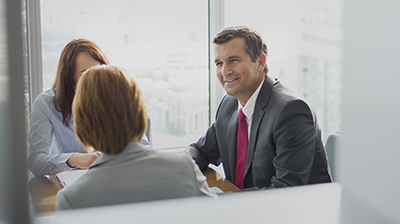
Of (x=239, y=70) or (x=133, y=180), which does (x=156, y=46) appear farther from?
(x=133, y=180)

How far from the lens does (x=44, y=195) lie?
4.86 feet

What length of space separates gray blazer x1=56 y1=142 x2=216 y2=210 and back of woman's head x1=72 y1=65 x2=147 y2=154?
1.5 inches

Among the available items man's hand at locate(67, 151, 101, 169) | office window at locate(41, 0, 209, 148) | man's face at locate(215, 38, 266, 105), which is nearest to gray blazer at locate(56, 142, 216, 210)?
man's hand at locate(67, 151, 101, 169)

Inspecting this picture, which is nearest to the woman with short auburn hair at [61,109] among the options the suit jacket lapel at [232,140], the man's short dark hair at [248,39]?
the suit jacket lapel at [232,140]

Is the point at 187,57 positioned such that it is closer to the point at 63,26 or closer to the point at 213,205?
the point at 63,26

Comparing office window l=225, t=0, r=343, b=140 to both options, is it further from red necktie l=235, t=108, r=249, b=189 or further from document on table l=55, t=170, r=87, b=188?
document on table l=55, t=170, r=87, b=188

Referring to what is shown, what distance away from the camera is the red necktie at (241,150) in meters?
1.78

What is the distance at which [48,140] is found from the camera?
72.8 inches

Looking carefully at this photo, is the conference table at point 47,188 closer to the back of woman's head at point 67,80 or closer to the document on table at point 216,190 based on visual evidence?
the document on table at point 216,190

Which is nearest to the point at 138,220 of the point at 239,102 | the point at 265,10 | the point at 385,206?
the point at 385,206

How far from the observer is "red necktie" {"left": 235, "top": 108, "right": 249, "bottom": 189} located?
1780mm

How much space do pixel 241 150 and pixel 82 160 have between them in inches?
28.1

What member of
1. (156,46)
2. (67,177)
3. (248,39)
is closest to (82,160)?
(67,177)

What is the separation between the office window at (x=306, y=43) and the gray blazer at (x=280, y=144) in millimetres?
1357
